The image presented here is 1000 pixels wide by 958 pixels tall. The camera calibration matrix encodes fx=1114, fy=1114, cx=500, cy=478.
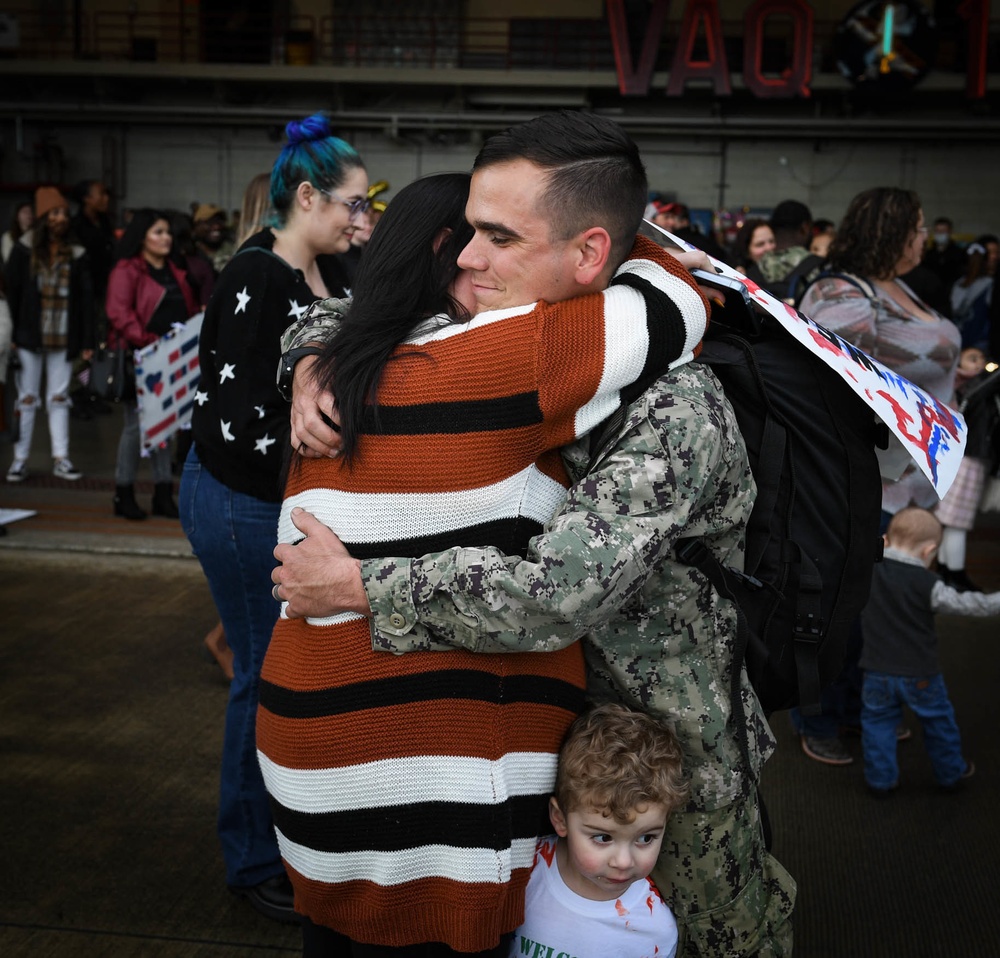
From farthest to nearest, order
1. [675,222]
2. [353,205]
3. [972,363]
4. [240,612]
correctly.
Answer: [675,222]
[972,363]
[353,205]
[240,612]

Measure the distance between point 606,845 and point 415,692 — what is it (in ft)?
1.38

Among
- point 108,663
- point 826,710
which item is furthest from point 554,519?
point 108,663

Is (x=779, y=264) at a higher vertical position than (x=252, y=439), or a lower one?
higher

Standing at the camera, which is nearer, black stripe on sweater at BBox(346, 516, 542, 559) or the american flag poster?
black stripe on sweater at BBox(346, 516, 542, 559)

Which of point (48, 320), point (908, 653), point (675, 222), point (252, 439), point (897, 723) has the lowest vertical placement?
point (897, 723)

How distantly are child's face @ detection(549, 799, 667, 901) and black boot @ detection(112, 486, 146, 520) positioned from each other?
18.4 feet

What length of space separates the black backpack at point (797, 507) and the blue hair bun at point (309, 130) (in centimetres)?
153

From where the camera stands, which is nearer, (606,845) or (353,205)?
(606,845)

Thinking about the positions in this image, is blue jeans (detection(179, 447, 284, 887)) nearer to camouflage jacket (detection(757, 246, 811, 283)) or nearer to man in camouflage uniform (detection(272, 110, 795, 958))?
man in camouflage uniform (detection(272, 110, 795, 958))

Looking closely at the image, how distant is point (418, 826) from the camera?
162 centimetres

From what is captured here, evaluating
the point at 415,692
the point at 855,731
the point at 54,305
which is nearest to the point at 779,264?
the point at 855,731

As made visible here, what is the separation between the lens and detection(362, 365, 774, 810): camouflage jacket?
1506mm

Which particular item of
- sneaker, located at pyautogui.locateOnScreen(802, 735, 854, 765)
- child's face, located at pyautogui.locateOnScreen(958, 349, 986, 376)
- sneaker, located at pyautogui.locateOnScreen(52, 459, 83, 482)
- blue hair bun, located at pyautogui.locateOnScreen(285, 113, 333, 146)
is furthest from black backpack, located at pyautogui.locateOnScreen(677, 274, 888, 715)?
sneaker, located at pyautogui.locateOnScreen(52, 459, 83, 482)

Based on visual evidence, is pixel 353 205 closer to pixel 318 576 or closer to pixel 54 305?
pixel 318 576
